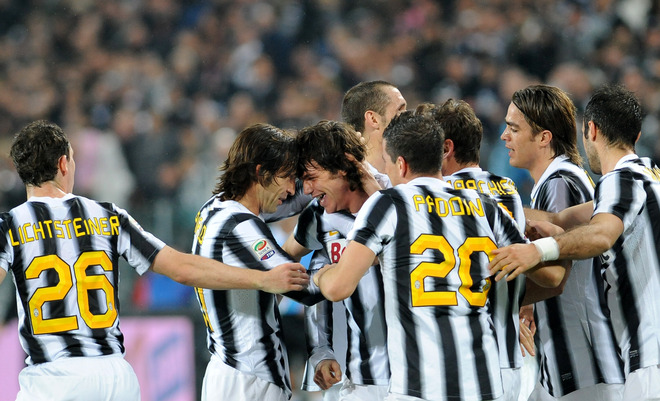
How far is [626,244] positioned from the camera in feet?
12.2

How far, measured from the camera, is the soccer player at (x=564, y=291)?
4172 mm

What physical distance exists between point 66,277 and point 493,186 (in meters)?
2.15

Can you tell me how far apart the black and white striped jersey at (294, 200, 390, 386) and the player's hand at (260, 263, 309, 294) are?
0.45m

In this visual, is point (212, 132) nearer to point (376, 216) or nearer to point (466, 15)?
point (466, 15)

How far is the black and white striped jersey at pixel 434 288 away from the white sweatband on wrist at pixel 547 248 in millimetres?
232

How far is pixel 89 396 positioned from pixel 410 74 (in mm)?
7545

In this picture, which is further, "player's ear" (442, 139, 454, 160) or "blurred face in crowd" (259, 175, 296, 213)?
"player's ear" (442, 139, 454, 160)

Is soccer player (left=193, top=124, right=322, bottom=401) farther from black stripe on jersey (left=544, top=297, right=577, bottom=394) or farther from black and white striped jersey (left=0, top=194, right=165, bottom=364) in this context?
black stripe on jersey (left=544, top=297, right=577, bottom=394)

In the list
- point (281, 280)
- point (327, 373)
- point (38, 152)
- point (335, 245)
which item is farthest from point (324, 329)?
point (38, 152)

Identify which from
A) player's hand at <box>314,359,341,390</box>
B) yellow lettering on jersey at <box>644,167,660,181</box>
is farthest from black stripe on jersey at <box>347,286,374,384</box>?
yellow lettering on jersey at <box>644,167,660,181</box>

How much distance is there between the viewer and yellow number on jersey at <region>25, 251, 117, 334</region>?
12.2ft

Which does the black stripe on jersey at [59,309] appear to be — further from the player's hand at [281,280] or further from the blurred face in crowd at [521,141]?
the blurred face in crowd at [521,141]

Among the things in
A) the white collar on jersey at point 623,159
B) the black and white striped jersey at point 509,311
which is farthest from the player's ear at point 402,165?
the white collar on jersey at point 623,159

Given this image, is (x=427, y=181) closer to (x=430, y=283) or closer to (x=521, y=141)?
(x=430, y=283)
